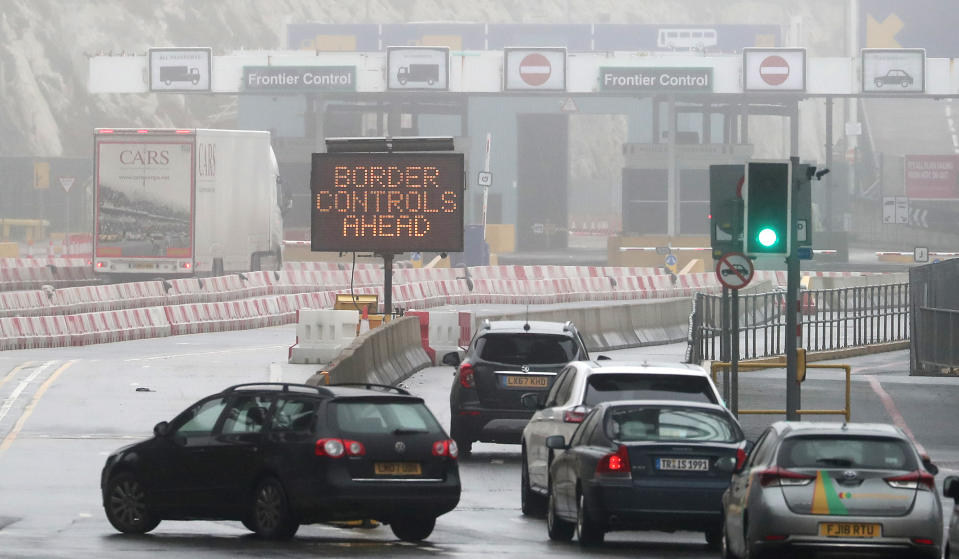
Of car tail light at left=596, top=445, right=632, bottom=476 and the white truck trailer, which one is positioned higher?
the white truck trailer

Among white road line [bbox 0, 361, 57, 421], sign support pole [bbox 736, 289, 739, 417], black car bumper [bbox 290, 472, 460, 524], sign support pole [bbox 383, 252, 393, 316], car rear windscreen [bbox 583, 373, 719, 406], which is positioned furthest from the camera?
sign support pole [bbox 383, 252, 393, 316]

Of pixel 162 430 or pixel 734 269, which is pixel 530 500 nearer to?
pixel 162 430

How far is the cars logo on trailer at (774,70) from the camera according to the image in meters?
75.3

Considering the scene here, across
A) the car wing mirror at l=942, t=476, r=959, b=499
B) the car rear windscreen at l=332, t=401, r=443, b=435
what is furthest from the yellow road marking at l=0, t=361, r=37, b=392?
the car wing mirror at l=942, t=476, r=959, b=499

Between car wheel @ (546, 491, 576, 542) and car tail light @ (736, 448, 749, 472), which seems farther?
car wheel @ (546, 491, 576, 542)

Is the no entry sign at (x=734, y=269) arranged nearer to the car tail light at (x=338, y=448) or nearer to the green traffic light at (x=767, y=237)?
the green traffic light at (x=767, y=237)

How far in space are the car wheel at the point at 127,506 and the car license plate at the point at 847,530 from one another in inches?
234

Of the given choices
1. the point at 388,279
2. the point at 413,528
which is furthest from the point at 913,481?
the point at 388,279

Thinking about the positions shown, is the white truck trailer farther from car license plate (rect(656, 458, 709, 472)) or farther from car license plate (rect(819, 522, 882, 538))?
car license plate (rect(819, 522, 882, 538))

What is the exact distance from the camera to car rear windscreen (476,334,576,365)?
20359 millimetres

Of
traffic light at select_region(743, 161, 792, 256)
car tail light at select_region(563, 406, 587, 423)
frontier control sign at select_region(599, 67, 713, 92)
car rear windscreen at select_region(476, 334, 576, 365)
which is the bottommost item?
car tail light at select_region(563, 406, 587, 423)

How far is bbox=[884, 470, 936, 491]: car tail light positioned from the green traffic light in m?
6.17

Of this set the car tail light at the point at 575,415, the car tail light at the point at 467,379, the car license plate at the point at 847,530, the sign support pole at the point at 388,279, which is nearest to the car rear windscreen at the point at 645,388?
the car tail light at the point at 575,415

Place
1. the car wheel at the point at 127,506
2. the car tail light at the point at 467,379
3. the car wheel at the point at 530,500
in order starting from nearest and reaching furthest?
the car wheel at the point at 127,506 < the car wheel at the point at 530,500 < the car tail light at the point at 467,379
